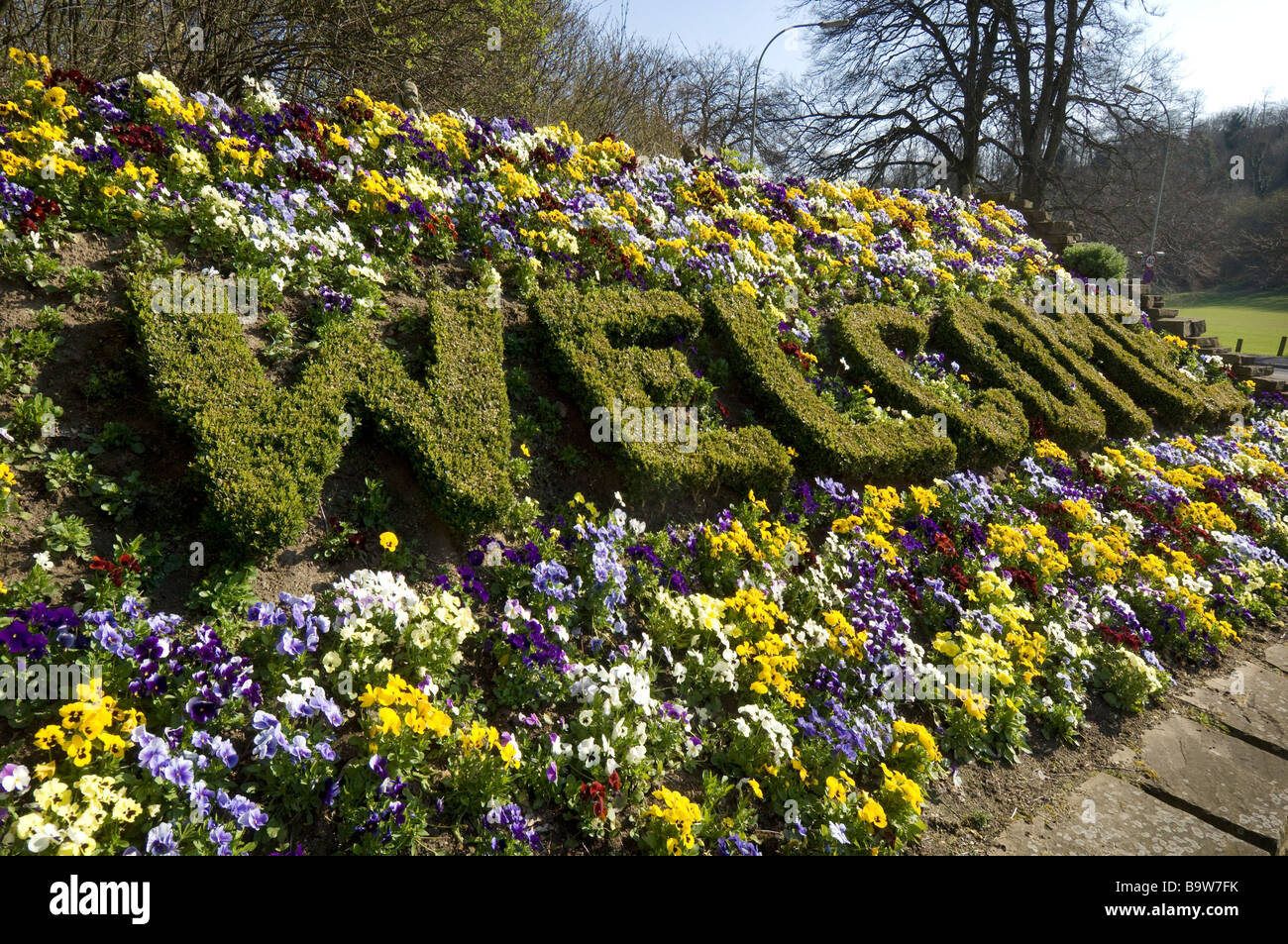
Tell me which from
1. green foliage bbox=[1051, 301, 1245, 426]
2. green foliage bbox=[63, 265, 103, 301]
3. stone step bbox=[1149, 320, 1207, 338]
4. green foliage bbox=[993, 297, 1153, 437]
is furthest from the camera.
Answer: stone step bbox=[1149, 320, 1207, 338]

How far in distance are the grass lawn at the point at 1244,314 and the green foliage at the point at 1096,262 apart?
13850mm

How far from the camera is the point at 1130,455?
8047 mm

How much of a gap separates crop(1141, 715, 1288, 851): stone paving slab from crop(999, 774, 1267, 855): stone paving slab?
21 cm

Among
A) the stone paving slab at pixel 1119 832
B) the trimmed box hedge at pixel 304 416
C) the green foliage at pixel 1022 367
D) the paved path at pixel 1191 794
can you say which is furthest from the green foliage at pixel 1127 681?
the trimmed box hedge at pixel 304 416

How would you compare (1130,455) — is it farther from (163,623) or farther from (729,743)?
(163,623)

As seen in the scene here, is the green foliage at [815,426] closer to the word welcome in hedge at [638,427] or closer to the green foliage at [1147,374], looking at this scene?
the word welcome in hedge at [638,427]

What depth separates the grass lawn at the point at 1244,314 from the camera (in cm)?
3212

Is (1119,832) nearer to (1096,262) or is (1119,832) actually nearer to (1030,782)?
(1030,782)

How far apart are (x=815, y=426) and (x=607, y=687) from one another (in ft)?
10.3

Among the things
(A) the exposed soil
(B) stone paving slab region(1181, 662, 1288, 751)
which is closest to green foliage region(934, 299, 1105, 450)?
(B) stone paving slab region(1181, 662, 1288, 751)

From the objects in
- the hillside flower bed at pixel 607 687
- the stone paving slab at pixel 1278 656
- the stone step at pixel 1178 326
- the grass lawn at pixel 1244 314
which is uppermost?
the grass lawn at pixel 1244 314

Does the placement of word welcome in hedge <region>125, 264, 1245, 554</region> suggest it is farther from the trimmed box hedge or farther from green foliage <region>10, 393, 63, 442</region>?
green foliage <region>10, 393, 63, 442</region>

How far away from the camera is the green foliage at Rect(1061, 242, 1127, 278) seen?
44.0 ft

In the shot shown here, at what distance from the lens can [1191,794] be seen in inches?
150
